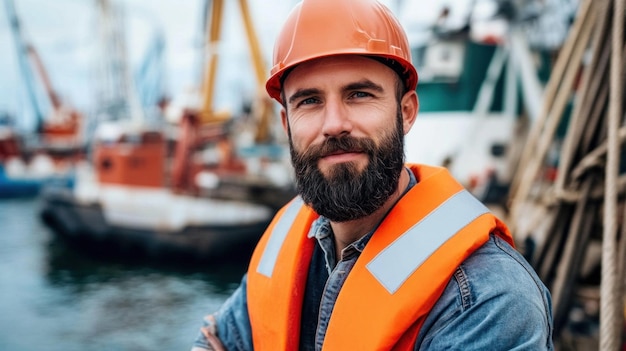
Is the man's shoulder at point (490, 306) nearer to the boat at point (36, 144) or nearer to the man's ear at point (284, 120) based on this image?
the man's ear at point (284, 120)

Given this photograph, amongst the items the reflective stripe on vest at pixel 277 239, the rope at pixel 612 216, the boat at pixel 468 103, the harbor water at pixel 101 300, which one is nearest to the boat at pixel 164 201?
the harbor water at pixel 101 300

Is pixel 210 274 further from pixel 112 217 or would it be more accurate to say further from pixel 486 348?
pixel 486 348

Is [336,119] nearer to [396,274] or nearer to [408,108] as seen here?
[408,108]

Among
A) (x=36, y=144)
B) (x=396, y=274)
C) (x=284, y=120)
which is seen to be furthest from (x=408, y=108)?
(x=36, y=144)

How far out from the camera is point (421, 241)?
1.62m

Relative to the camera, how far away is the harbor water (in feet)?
38.7

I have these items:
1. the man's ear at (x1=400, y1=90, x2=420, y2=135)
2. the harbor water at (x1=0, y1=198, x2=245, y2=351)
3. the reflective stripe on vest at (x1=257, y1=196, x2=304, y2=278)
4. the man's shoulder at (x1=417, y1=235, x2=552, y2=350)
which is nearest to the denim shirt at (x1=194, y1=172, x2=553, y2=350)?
the man's shoulder at (x1=417, y1=235, x2=552, y2=350)

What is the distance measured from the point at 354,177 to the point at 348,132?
15cm

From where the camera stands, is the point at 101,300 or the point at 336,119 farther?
the point at 101,300

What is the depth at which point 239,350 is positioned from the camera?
215 cm

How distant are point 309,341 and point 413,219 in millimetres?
614

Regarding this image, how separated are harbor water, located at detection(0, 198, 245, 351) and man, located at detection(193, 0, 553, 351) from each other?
10.2 meters

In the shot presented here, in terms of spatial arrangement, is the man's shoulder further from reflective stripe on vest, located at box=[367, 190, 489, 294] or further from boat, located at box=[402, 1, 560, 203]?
boat, located at box=[402, 1, 560, 203]

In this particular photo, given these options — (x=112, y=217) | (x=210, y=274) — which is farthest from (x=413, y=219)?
(x=112, y=217)
